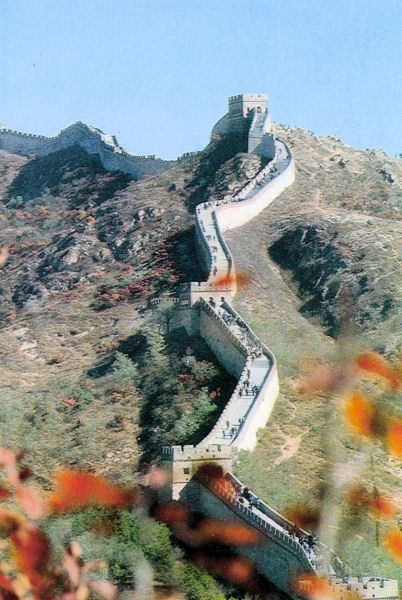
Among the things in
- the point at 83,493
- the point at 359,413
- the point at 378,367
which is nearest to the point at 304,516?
the point at 83,493

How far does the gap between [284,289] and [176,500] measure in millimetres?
26716

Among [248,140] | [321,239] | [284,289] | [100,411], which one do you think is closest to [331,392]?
[100,411]

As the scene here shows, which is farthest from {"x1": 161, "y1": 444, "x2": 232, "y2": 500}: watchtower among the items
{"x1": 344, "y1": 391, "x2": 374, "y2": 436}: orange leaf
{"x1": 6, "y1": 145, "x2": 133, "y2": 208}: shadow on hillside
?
{"x1": 6, "y1": 145, "x2": 133, "y2": 208}: shadow on hillside

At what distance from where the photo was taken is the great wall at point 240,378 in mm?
33438

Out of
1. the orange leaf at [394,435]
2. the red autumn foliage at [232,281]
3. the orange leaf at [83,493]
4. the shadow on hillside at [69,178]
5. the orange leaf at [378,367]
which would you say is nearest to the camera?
the orange leaf at [83,493]

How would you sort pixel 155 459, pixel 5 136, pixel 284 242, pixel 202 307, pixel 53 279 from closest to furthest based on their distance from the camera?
pixel 155 459 → pixel 202 307 → pixel 284 242 → pixel 53 279 → pixel 5 136

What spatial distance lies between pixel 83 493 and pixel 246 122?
48584 mm

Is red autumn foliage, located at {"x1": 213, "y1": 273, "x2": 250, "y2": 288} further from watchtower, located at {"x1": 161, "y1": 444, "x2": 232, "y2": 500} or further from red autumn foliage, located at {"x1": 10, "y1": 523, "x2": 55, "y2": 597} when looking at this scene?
red autumn foliage, located at {"x1": 10, "y1": 523, "x2": 55, "y2": 597}

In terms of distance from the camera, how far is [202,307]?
5438 centimetres

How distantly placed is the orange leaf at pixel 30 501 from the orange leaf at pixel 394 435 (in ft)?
50.8

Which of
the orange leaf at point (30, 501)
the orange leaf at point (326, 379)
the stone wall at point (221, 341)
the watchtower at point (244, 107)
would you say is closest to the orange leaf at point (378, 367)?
the orange leaf at point (326, 379)

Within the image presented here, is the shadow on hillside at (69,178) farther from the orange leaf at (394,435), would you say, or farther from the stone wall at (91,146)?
the orange leaf at (394,435)

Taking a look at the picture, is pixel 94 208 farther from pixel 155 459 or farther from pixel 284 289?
pixel 155 459

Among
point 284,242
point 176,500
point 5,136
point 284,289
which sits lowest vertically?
point 176,500
